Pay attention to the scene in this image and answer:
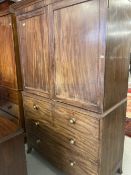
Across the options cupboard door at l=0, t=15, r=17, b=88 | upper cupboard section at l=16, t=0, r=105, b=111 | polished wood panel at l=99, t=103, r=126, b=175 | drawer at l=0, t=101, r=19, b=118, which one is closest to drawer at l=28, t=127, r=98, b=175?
polished wood panel at l=99, t=103, r=126, b=175

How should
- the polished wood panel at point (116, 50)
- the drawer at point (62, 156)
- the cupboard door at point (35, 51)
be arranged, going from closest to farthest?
the polished wood panel at point (116, 50), the drawer at point (62, 156), the cupboard door at point (35, 51)

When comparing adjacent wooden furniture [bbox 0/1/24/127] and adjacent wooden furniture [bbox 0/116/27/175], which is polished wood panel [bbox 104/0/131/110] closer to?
adjacent wooden furniture [bbox 0/116/27/175]

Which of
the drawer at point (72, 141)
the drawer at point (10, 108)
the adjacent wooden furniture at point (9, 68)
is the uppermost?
the adjacent wooden furniture at point (9, 68)

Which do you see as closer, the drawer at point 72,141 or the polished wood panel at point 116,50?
the polished wood panel at point 116,50

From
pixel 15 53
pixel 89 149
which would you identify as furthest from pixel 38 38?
pixel 89 149

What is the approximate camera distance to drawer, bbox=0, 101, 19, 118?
2.13 m

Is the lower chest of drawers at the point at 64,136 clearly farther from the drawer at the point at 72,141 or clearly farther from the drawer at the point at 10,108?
the drawer at the point at 10,108

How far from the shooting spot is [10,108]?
223cm

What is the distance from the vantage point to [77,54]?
49.8 inches

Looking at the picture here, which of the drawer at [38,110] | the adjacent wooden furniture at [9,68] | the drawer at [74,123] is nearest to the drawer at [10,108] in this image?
the adjacent wooden furniture at [9,68]

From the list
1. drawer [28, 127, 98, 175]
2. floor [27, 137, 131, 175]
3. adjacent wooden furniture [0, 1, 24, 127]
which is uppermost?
adjacent wooden furniture [0, 1, 24, 127]

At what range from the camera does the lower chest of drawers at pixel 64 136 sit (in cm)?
133

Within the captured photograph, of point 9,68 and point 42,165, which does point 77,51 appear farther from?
point 42,165

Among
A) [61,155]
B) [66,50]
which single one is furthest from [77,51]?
[61,155]
